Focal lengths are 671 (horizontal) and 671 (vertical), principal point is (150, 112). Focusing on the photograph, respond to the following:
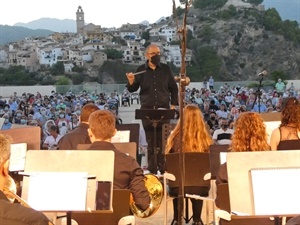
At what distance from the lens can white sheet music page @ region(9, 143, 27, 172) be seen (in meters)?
5.41

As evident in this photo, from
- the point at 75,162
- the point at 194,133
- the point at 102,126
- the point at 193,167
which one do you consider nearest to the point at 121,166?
the point at 102,126

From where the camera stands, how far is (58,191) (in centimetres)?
383

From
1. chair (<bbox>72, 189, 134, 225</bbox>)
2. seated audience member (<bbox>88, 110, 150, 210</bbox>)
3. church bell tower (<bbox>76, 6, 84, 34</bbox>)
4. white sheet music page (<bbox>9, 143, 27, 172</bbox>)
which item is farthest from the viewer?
church bell tower (<bbox>76, 6, 84, 34</bbox>)

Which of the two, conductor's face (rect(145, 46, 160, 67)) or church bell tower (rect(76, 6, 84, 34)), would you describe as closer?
conductor's face (rect(145, 46, 160, 67))

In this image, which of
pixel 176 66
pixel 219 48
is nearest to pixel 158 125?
pixel 176 66

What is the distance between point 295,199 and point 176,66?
71752 mm

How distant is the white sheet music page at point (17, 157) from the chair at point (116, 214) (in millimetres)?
1379

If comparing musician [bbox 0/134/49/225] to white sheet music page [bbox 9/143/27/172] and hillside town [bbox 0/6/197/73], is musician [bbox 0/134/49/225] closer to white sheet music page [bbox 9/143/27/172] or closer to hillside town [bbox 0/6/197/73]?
white sheet music page [bbox 9/143/27/172]

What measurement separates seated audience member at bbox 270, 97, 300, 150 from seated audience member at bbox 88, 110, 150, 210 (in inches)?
52.8

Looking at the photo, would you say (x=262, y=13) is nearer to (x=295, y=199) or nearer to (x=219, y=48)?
(x=219, y=48)

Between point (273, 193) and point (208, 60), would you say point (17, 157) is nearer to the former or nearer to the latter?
point (273, 193)

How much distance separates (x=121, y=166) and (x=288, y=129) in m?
1.58

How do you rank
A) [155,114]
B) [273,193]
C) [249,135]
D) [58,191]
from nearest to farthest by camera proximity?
[273,193] → [58,191] → [249,135] → [155,114]

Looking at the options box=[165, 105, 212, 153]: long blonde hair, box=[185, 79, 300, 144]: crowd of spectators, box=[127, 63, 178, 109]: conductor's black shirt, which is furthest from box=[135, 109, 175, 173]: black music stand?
box=[165, 105, 212, 153]: long blonde hair
